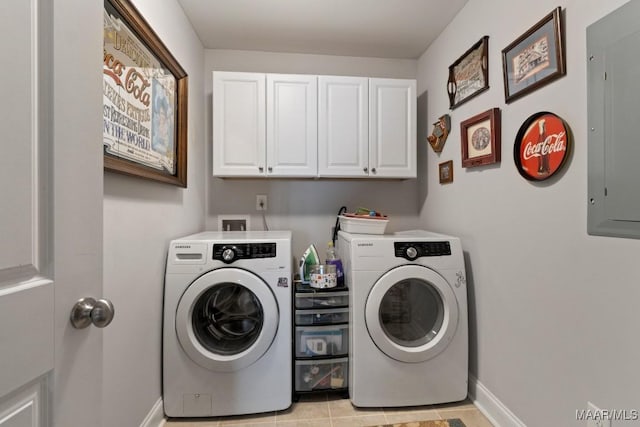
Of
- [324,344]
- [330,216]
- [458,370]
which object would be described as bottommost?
[458,370]

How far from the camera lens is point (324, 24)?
1.90 meters

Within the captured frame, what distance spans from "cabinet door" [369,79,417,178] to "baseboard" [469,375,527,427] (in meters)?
1.35

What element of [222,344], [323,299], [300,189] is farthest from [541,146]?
[222,344]

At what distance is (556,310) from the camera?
3.80 feet

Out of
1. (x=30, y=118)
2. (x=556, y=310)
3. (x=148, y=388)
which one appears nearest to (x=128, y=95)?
(x=30, y=118)

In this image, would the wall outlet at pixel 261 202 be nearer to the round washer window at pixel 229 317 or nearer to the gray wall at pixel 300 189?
the gray wall at pixel 300 189

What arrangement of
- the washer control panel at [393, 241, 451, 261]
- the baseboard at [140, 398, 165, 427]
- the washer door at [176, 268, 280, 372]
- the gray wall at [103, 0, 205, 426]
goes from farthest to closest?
the washer control panel at [393, 241, 451, 261] < the washer door at [176, 268, 280, 372] < the baseboard at [140, 398, 165, 427] < the gray wall at [103, 0, 205, 426]

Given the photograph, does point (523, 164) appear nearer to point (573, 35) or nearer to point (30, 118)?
point (573, 35)

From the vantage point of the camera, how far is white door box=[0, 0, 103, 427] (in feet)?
1.49

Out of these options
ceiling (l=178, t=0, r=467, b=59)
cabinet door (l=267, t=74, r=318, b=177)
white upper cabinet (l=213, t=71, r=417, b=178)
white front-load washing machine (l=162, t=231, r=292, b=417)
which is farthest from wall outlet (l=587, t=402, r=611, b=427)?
ceiling (l=178, t=0, r=467, b=59)

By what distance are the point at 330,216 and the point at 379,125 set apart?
0.78 meters

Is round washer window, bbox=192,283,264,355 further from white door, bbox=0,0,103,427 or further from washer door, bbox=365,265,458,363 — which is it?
white door, bbox=0,0,103,427

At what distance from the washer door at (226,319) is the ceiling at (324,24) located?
5.16ft

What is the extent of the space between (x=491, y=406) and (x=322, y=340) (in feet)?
3.06
